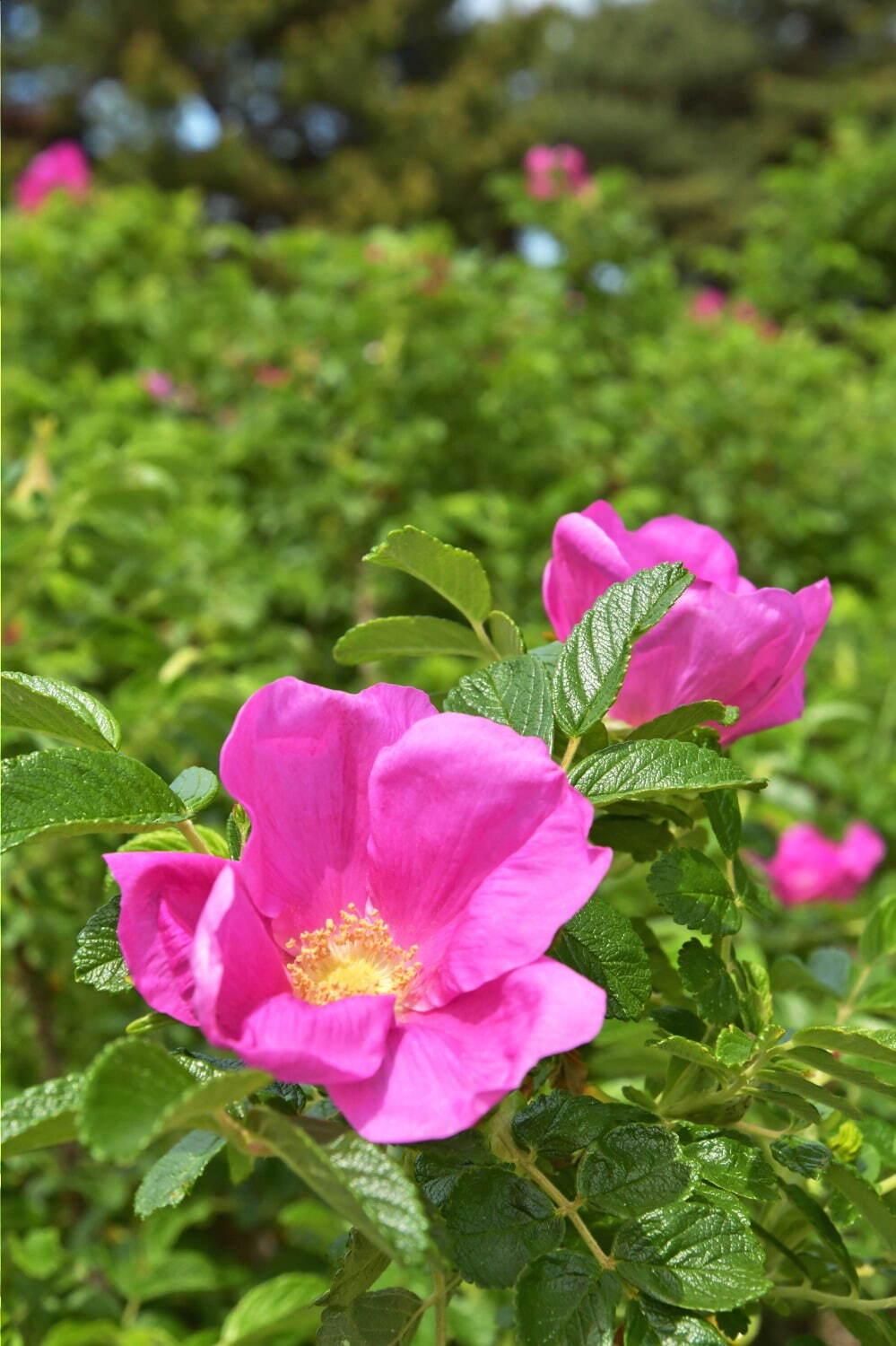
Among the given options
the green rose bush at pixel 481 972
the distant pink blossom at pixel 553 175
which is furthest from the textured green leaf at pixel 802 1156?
the distant pink blossom at pixel 553 175

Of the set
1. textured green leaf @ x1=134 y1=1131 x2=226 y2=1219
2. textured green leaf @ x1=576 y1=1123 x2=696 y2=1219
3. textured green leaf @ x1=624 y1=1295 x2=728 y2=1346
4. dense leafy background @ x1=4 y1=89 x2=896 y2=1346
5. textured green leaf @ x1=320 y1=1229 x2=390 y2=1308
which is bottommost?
dense leafy background @ x1=4 y1=89 x2=896 y2=1346

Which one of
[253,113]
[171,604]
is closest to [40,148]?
[253,113]

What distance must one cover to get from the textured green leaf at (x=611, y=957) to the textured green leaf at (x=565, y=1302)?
0.10 meters

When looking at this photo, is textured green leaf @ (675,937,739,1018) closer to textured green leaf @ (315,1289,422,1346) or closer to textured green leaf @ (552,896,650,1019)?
textured green leaf @ (552,896,650,1019)

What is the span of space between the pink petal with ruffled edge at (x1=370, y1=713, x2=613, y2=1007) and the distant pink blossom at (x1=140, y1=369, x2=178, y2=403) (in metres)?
2.18

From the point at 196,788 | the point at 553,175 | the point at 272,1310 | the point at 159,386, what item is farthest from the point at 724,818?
the point at 553,175

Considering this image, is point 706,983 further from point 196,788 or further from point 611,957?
point 196,788

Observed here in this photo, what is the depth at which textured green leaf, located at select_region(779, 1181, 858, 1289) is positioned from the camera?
607mm

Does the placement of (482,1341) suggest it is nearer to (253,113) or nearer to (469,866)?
(469,866)

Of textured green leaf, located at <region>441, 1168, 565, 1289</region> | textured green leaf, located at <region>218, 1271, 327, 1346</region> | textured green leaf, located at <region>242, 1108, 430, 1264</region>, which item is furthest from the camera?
textured green leaf, located at <region>218, 1271, 327, 1346</region>

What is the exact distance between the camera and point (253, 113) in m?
16.1

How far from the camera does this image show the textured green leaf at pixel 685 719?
23.1 inches

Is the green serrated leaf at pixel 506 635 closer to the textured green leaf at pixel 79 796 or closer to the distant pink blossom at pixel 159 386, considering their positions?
the textured green leaf at pixel 79 796

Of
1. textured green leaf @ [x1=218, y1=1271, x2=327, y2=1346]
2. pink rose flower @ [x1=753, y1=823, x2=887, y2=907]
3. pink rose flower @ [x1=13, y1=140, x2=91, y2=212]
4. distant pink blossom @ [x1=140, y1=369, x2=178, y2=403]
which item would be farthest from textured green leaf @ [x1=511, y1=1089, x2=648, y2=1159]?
→ pink rose flower @ [x1=13, y1=140, x2=91, y2=212]
